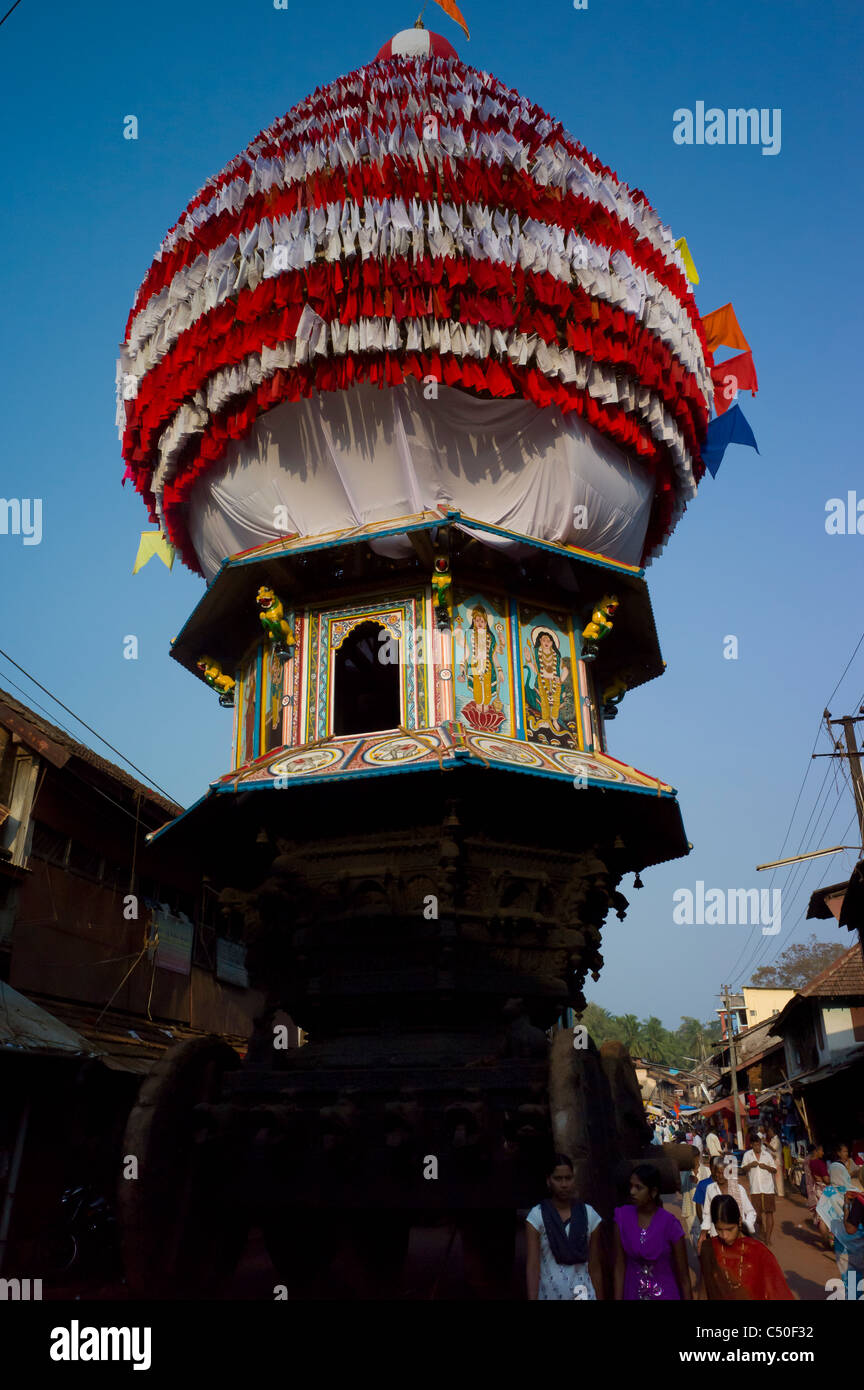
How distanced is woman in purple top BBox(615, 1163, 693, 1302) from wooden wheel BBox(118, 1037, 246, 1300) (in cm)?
373

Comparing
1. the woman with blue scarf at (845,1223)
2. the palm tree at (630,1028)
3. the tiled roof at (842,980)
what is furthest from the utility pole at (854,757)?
the palm tree at (630,1028)

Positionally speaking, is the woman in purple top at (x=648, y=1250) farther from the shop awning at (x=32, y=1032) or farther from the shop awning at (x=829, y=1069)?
the shop awning at (x=829, y=1069)

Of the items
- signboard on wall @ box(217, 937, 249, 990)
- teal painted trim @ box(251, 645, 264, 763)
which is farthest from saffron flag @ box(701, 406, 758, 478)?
signboard on wall @ box(217, 937, 249, 990)

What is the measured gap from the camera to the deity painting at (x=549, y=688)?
373 inches

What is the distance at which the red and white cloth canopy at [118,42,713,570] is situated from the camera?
9164 mm

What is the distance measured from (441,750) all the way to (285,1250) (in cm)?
429

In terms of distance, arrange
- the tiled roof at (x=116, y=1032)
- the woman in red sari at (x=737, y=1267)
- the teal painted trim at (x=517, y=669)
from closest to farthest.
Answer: the woman in red sari at (x=737, y=1267), the teal painted trim at (x=517, y=669), the tiled roof at (x=116, y=1032)

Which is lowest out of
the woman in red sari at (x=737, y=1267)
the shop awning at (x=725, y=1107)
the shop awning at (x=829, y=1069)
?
the woman in red sari at (x=737, y=1267)

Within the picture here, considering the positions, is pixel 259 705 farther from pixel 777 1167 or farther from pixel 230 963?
pixel 777 1167

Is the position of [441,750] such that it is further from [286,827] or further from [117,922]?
[117,922]

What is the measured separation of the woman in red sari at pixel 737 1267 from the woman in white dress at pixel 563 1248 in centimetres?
56

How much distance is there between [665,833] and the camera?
33.0ft

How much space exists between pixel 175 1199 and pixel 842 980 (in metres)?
23.8
